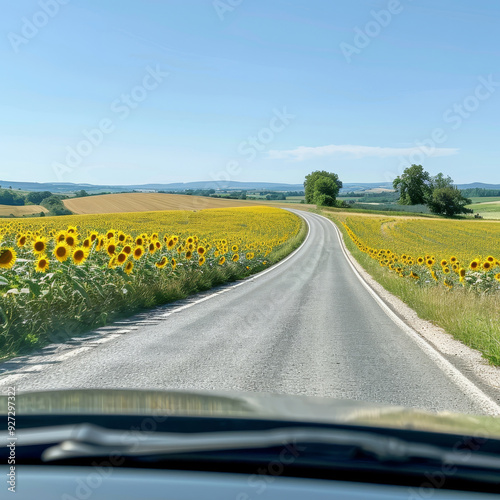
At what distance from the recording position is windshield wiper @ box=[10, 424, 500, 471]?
1816mm

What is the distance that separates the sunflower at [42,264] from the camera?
7.85 metres

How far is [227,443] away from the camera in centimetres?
188

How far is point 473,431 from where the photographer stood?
2051 mm

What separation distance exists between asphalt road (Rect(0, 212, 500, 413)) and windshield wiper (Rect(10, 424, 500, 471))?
2.94 meters

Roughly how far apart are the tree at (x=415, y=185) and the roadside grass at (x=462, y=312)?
412ft

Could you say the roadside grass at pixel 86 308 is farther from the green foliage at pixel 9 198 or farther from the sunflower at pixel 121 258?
the green foliage at pixel 9 198

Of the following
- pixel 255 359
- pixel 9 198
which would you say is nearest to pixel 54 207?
pixel 9 198

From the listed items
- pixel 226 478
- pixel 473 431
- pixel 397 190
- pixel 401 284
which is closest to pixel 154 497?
pixel 226 478

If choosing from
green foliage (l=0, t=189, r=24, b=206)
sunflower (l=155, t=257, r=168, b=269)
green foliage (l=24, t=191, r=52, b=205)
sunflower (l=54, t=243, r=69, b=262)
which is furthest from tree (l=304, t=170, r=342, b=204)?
sunflower (l=54, t=243, r=69, b=262)

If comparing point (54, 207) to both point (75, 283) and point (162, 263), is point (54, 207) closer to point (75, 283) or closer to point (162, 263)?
point (162, 263)

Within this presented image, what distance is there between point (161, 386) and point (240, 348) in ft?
6.94

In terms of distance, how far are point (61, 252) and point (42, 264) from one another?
0.46 meters

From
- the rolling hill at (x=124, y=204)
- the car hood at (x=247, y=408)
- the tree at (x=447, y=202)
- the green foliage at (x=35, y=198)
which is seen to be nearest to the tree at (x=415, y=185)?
the tree at (x=447, y=202)

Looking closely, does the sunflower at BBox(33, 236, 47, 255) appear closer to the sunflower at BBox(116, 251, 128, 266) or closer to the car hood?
the sunflower at BBox(116, 251, 128, 266)
